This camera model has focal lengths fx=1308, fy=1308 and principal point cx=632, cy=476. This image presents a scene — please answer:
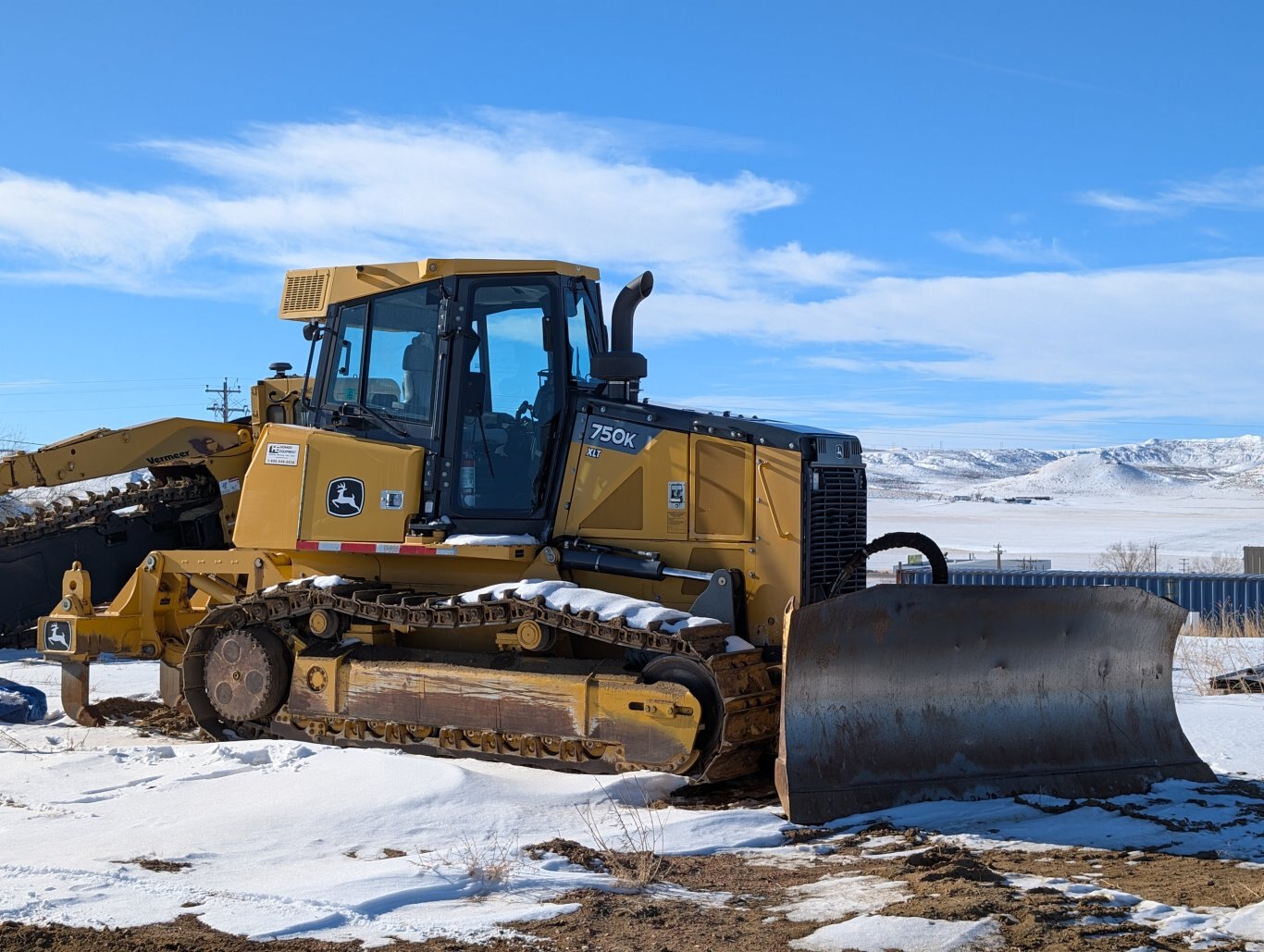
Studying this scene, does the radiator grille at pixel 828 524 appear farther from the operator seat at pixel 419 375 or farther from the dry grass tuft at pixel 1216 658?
the dry grass tuft at pixel 1216 658

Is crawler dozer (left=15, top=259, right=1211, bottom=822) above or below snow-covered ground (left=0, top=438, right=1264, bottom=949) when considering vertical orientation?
above

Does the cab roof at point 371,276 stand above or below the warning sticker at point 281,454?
above

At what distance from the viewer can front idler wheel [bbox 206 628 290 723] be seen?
962cm

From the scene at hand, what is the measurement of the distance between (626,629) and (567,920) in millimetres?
2801

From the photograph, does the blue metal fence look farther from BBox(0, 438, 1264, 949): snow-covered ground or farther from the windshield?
the windshield

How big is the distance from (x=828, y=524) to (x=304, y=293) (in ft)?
14.6

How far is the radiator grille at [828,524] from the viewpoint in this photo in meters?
8.75

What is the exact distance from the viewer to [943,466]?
7795 inches

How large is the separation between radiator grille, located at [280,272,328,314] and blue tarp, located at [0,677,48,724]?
4231mm

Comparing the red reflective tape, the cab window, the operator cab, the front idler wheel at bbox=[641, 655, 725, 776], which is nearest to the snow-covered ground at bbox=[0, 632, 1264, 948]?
the front idler wheel at bbox=[641, 655, 725, 776]

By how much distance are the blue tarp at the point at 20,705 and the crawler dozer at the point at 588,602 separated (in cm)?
89

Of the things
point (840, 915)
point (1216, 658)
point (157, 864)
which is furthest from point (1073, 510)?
point (157, 864)

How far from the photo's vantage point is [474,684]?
8766mm

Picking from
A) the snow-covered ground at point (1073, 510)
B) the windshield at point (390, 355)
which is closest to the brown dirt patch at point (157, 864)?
the windshield at point (390, 355)
